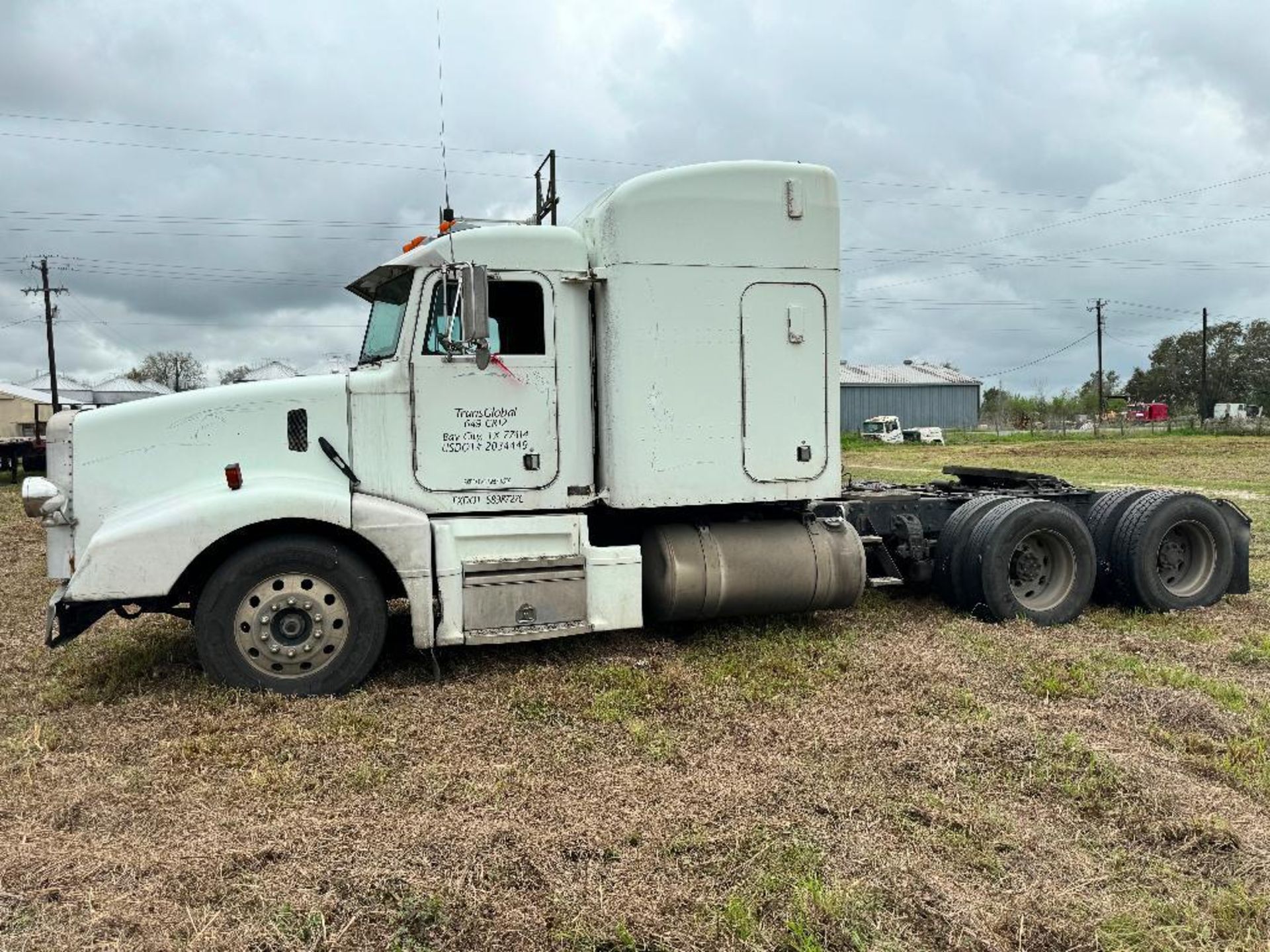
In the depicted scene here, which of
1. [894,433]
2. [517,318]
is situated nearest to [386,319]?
[517,318]

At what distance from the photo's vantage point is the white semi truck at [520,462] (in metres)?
5.67

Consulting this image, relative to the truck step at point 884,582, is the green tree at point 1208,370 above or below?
above

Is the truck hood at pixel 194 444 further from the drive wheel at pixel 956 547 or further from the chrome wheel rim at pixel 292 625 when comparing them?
the drive wheel at pixel 956 547

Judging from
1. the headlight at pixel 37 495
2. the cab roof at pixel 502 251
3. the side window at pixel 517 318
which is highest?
the cab roof at pixel 502 251

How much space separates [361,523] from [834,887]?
140 inches

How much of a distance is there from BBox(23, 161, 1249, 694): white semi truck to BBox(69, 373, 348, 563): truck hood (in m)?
0.01

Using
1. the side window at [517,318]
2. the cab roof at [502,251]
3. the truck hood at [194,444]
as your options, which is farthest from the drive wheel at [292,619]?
the cab roof at [502,251]

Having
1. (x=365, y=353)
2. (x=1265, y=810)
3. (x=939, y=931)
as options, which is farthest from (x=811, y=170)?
(x=939, y=931)

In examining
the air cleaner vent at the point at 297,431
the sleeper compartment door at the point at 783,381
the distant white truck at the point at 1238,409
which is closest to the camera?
the air cleaner vent at the point at 297,431

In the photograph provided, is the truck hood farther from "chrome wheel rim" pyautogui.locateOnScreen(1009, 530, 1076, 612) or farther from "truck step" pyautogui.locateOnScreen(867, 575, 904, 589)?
"chrome wheel rim" pyautogui.locateOnScreen(1009, 530, 1076, 612)

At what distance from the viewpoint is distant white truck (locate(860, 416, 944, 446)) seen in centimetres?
5316

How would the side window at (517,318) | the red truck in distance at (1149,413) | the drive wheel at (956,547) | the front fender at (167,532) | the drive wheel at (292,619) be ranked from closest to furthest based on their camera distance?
the front fender at (167,532) < the drive wheel at (292,619) < the side window at (517,318) < the drive wheel at (956,547) < the red truck in distance at (1149,413)

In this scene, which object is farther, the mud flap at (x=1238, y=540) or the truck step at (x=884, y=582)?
the mud flap at (x=1238, y=540)

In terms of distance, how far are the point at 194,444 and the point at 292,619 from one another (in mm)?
1212
